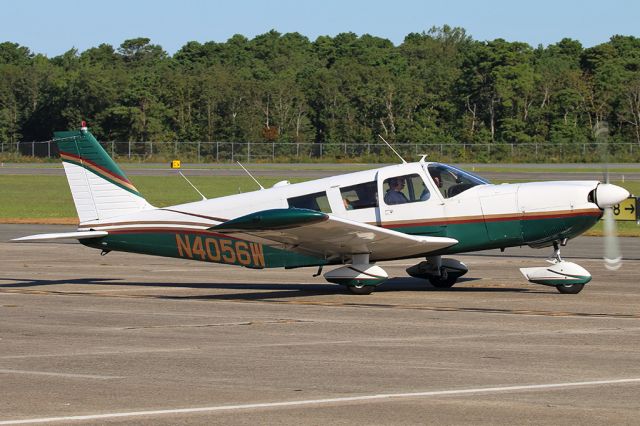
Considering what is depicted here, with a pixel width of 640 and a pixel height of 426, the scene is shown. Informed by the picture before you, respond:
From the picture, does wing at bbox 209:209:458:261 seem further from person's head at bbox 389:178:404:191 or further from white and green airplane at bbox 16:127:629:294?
person's head at bbox 389:178:404:191

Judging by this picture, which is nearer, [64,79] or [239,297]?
[239,297]

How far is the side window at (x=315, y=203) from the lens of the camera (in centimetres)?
1797

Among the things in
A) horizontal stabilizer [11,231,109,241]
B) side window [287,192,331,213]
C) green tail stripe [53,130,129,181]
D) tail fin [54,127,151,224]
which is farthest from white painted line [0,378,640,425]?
green tail stripe [53,130,129,181]

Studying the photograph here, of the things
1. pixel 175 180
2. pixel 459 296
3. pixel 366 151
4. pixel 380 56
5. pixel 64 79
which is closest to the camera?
pixel 459 296

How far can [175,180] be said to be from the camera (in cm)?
6800

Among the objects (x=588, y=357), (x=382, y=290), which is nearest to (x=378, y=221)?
(x=382, y=290)

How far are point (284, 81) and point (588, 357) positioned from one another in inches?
3668

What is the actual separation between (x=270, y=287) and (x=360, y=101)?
78980 millimetres

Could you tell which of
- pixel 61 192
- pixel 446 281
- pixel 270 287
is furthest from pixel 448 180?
pixel 61 192

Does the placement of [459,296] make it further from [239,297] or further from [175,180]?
[175,180]

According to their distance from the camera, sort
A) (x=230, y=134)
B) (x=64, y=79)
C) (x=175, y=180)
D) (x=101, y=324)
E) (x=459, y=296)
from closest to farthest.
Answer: (x=101, y=324) < (x=459, y=296) < (x=175, y=180) < (x=230, y=134) < (x=64, y=79)

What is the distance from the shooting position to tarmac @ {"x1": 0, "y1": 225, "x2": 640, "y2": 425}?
909 cm

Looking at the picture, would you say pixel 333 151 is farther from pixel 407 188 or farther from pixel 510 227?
pixel 510 227

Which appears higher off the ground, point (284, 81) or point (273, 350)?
point (284, 81)
